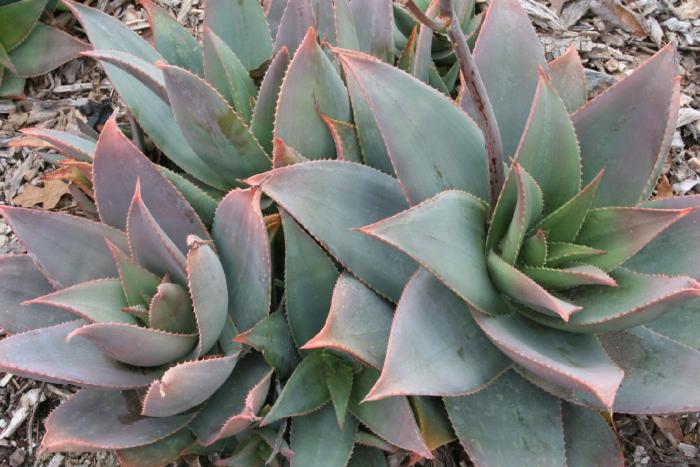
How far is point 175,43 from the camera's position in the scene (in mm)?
2094

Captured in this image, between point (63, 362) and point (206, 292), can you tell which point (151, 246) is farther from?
point (63, 362)

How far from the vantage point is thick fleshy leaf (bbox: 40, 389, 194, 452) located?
5.05ft

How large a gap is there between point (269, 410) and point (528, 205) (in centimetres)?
78

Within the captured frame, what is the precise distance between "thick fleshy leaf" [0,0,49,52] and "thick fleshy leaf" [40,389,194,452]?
162 cm

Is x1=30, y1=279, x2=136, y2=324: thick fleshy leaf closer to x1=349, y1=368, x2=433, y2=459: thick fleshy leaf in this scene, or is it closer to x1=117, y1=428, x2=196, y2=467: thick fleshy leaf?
x1=117, y1=428, x2=196, y2=467: thick fleshy leaf

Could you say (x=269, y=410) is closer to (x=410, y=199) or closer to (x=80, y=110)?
(x=410, y=199)

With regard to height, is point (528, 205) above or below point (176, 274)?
above

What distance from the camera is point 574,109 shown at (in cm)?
185

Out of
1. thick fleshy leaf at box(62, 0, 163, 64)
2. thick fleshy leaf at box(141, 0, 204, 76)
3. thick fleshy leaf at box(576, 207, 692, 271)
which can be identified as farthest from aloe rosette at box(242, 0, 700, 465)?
thick fleshy leaf at box(62, 0, 163, 64)

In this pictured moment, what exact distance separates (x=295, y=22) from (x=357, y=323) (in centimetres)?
96

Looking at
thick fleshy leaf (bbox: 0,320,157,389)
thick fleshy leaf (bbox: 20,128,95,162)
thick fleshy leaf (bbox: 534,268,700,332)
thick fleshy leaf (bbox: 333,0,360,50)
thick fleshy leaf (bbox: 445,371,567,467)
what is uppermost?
thick fleshy leaf (bbox: 333,0,360,50)

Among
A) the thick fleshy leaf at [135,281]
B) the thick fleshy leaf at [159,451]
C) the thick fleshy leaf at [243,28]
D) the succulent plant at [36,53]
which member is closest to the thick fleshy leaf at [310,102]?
the thick fleshy leaf at [243,28]

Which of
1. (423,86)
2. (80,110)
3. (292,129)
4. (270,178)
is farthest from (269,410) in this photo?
(80,110)

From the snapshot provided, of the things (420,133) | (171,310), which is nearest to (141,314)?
(171,310)
